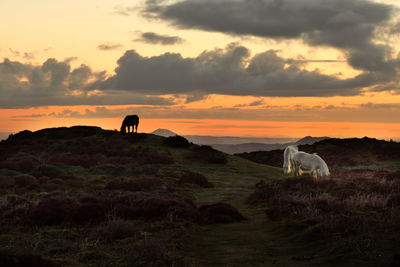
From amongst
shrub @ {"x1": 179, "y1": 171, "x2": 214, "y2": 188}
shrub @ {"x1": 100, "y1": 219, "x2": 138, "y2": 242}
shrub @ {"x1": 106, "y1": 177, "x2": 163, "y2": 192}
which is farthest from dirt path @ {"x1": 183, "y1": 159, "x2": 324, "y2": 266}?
shrub @ {"x1": 179, "y1": 171, "x2": 214, "y2": 188}

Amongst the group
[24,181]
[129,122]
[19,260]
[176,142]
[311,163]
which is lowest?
[24,181]

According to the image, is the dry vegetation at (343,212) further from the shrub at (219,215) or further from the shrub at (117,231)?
Answer: the shrub at (117,231)

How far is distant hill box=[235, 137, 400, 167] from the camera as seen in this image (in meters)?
61.4

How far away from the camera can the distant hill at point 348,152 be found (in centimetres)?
6140

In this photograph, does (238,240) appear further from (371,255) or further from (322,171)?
(322,171)

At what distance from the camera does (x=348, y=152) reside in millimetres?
65688

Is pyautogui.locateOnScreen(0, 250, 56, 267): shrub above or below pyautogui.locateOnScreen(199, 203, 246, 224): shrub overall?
above

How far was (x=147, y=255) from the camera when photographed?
992 centimetres

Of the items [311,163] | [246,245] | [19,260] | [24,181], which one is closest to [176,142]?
[311,163]

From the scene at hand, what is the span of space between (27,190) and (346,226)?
63.7 ft

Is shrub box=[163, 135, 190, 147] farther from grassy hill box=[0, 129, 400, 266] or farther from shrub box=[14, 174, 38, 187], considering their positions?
shrub box=[14, 174, 38, 187]

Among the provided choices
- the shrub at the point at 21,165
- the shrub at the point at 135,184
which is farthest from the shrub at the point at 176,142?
the shrub at the point at 135,184

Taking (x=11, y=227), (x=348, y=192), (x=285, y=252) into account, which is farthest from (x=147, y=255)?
(x=348, y=192)

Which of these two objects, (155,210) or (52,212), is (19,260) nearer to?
(52,212)
